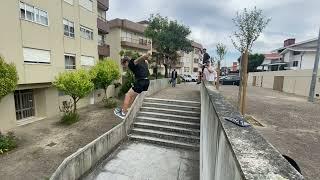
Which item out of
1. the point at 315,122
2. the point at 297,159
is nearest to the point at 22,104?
the point at 297,159

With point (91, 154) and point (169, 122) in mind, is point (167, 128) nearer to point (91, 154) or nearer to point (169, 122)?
point (169, 122)

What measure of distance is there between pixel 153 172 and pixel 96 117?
8.37 meters

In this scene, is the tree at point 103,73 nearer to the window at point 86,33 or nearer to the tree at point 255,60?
the window at point 86,33

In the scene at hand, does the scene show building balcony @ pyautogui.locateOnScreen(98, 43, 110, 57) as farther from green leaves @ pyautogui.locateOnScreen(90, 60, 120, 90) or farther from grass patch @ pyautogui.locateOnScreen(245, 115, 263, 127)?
grass patch @ pyautogui.locateOnScreen(245, 115, 263, 127)

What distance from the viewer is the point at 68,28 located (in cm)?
1552

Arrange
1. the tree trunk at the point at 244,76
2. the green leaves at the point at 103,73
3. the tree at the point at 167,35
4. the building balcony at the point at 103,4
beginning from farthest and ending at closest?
the tree at the point at 167,35 < the building balcony at the point at 103,4 < the green leaves at the point at 103,73 < the tree trunk at the point at 244,76

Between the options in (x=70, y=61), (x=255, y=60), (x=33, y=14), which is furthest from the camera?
(x=255, y=60)

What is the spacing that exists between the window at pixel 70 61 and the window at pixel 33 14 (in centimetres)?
284

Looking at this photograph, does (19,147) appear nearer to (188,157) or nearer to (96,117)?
(96,117)

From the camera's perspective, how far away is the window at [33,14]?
455 inches

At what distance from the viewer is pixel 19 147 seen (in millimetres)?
8906

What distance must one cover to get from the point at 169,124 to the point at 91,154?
141 inches

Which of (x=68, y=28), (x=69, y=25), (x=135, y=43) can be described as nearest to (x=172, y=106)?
(x=68, y=28)

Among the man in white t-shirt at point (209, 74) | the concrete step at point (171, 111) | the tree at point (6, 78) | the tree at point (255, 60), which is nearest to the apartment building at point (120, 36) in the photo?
the tree at point (6, 78)
